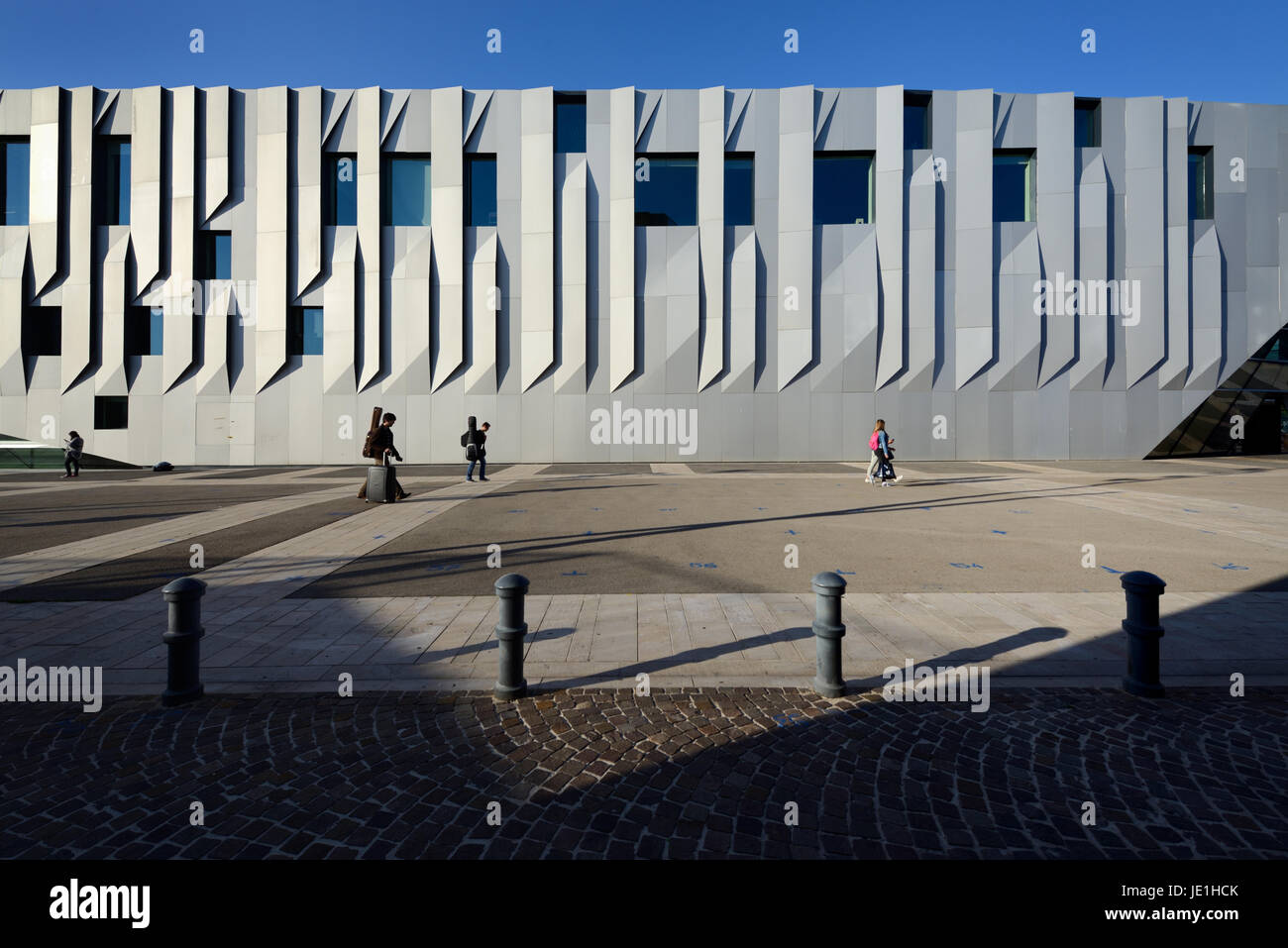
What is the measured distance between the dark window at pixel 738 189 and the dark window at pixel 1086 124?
569 inches

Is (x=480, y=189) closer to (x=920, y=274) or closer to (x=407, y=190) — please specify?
(x=407, y=190)

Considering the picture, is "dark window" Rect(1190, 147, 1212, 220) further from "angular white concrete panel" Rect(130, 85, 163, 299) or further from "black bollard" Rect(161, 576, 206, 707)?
"angular white concrete panel" Rect(130, 85, 163, 299)

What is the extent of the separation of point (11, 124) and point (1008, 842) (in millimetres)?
42257

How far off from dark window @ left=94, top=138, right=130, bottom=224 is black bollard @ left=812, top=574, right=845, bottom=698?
35500 millimetres

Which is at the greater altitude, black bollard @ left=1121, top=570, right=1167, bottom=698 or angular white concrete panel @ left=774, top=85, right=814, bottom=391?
A: angular white concrete panel @ left=774, top=85, right=814, bottom=391

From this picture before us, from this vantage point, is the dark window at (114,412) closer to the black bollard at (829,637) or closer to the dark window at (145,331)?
the dark window at (145,331)

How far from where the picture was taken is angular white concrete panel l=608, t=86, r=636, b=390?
26062mm

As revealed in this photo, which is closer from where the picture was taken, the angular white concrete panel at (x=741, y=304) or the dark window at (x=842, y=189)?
the angular white concrete panel at (x=741, y=304)

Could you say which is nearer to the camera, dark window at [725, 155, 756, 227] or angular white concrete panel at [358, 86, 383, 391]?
angular white concrete panel at [358, 86, 383, 391]

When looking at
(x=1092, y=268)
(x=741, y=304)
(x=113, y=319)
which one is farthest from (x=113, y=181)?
(x=1092, y=268)

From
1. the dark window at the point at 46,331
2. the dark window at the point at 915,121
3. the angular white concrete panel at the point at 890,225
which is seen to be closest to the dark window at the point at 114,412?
the dark window at the point at 46,331

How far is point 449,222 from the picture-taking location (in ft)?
85.9

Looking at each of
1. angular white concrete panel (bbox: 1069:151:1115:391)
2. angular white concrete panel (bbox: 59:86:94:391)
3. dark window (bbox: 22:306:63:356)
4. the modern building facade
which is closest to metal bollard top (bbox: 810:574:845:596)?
the modern building facade

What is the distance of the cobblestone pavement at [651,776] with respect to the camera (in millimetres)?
2693
